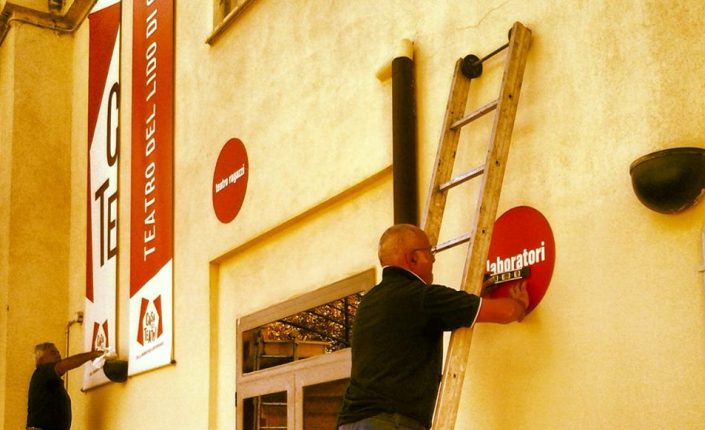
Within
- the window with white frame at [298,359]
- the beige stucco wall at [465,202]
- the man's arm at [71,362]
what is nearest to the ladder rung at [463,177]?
the beige stucco wall at [465,202]

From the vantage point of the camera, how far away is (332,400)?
5.58 metres

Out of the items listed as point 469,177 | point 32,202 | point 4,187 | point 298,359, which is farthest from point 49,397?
point 469,177

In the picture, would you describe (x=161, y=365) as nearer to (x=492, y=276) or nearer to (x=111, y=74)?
(x=111, y=74)

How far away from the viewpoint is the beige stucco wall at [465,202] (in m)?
3.58

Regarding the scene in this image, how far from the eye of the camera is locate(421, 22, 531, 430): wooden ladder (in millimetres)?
3801

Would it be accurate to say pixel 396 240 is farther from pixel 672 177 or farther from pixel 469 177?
pixel 672 177

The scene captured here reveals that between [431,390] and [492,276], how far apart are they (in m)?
0.66

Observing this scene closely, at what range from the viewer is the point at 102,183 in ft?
31.9

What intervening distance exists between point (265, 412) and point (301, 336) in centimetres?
65

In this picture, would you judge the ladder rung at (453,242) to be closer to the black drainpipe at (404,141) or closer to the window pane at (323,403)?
the black drainpipe at (404,141)

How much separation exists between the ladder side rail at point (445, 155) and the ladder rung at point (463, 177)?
0.04 meters

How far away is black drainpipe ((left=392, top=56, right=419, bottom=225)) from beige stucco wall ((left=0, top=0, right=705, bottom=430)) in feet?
0.18

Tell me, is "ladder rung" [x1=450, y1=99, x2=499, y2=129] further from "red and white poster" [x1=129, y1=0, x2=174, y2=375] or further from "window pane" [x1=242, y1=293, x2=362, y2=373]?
"red and white poster" [x1=129, y1=0, x2=174, y2=375]

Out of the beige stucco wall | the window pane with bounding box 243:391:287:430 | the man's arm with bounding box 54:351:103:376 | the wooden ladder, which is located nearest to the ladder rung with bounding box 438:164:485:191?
the wooden ladder
